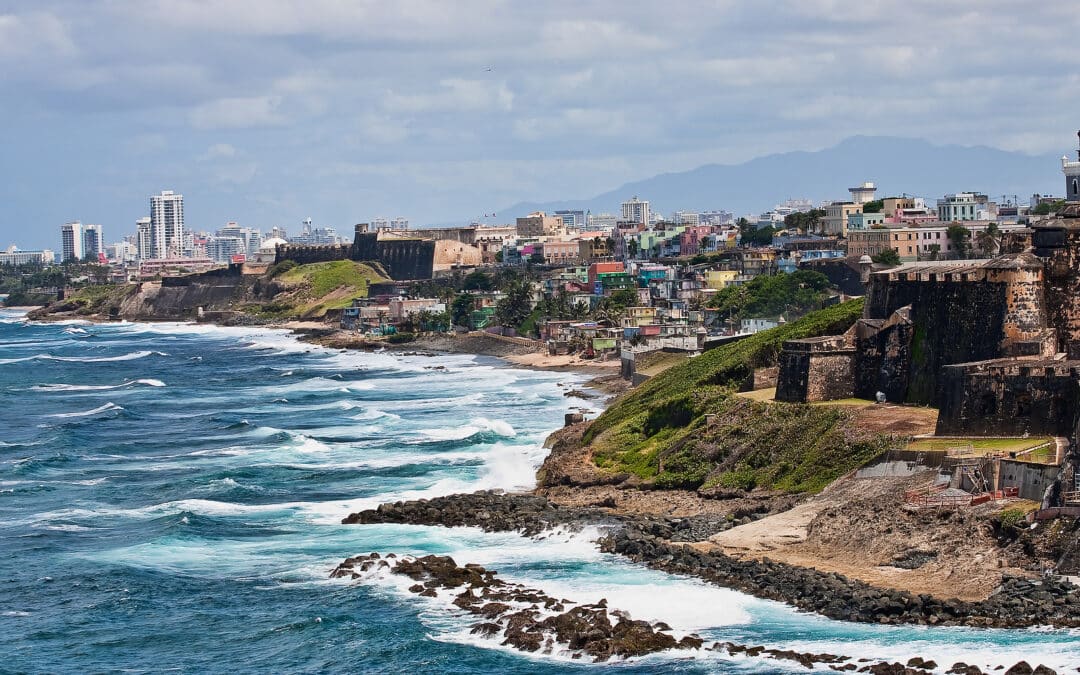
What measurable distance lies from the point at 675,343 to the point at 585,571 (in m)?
41.1

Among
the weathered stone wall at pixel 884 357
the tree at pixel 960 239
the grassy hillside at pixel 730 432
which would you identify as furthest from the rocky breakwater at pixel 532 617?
the tree at pixel 960 239

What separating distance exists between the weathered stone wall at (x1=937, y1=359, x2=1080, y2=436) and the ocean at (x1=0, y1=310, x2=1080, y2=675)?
23.6 ft

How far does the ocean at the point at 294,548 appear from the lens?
2922 centimetres

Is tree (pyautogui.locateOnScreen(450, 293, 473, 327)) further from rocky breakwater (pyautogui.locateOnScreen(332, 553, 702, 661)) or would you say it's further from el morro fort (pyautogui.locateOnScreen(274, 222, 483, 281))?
rocky breakwater (pyautogui.locateOnScreen(332, 553, 702, 661))

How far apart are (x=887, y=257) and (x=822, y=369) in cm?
5489

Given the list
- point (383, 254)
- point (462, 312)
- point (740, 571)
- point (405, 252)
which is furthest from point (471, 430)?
point (383, 254)

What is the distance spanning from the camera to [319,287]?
160500mm

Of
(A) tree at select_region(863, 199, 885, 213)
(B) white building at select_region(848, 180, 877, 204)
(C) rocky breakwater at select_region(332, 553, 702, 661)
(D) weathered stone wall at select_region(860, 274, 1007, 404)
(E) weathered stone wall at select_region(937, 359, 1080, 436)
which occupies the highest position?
(B) white building at select_region(848, 180, 877, 204)

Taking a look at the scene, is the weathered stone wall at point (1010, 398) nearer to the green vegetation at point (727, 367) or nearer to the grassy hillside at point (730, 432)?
the grassy hillside at point (730, 432)

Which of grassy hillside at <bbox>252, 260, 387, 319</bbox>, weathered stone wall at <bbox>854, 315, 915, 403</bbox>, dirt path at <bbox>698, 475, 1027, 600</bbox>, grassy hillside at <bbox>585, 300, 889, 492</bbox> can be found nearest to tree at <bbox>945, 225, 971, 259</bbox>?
grassy hillside at <bbox>585, 300, 889, 492</bbox>

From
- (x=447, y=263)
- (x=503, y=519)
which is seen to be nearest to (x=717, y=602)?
(x=503, y=519)

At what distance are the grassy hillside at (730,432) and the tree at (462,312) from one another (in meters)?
60.3

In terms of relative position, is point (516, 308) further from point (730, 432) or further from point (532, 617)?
point (532, 617)

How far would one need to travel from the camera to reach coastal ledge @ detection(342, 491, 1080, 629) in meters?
27.5
